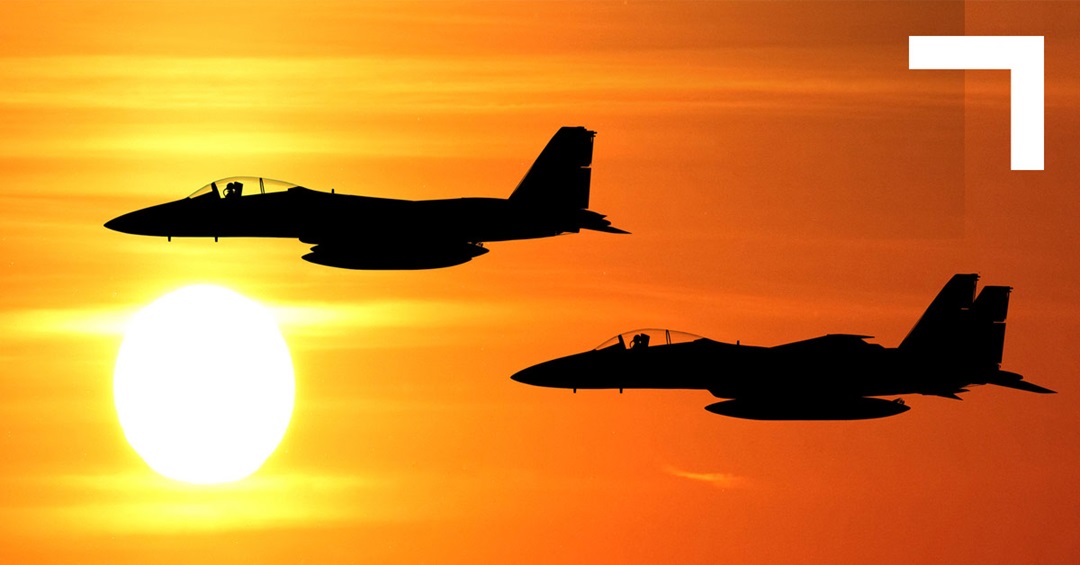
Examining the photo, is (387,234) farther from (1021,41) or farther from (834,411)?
(1021,41)

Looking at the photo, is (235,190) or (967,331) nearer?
(235,190)

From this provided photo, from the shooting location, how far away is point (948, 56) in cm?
4994

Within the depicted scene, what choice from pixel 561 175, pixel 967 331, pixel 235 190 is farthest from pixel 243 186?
pixel 967 331

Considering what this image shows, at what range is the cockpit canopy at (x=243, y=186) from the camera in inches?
1932

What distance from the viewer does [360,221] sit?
50000mm

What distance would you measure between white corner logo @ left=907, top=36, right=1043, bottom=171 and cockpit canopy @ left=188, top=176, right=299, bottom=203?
16.5 metres

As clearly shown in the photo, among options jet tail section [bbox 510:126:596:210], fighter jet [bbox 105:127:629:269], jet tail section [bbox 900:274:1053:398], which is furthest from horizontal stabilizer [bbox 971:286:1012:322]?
jet tail section [bbox 510:126:596:210]

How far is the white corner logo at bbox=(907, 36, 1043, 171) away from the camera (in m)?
49.8

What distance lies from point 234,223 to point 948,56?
18738 mm

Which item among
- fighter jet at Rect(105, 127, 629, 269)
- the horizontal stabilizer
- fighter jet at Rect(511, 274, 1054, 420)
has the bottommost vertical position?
fighter jet at Rect(511, 274, 1054, 420)

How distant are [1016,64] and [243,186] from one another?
20084 millimetres

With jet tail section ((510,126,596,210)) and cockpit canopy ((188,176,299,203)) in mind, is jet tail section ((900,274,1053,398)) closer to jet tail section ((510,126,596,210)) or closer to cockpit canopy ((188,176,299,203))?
jet tail section ((510,126,596,210))

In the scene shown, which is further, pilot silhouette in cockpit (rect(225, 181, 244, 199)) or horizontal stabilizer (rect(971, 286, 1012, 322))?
horizontal stabilizer (rect(971, 286, 1012, 322))

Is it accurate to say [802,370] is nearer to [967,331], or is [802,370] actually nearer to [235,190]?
[967,331]
